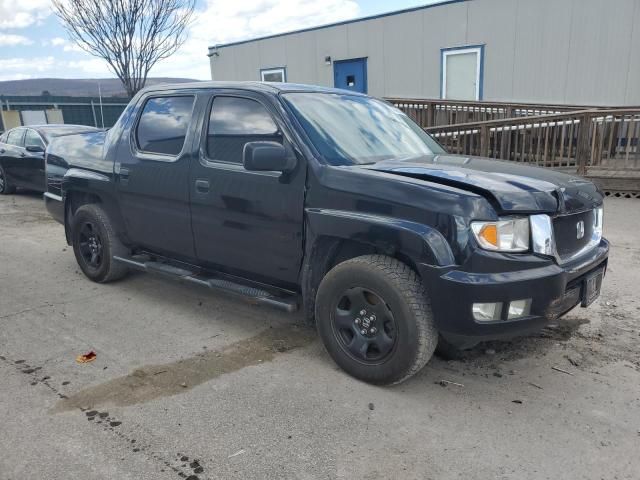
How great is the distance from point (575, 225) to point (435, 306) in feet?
3.57

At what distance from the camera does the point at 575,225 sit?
336 centimetres

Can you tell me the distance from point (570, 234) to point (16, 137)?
446 inches

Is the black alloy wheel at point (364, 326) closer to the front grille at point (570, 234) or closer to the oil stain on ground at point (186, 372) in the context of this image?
the oil stain on ground at point (186, 372)

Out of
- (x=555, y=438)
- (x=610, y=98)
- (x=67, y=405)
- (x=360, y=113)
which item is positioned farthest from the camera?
(x=610, y=98)

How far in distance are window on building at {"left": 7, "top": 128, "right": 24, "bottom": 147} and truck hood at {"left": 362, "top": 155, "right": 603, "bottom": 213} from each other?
992 centimetres

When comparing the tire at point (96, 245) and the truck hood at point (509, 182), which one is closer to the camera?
the truck hood at point (509, 182)

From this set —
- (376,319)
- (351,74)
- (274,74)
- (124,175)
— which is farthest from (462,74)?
(376,319)

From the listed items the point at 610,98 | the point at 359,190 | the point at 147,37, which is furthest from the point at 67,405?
the point at 147,37

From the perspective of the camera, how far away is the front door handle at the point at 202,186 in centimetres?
412

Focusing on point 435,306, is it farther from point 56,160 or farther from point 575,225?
point 56,160

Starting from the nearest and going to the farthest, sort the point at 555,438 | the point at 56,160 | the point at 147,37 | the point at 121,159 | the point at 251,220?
the point at 555,438 → the point at 251,220 → the point at 121,159 → the point at 56,160 → the point at 147,37

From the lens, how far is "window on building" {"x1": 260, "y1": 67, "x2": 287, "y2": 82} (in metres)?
18.3

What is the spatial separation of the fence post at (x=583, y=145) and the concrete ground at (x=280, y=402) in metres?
5.61

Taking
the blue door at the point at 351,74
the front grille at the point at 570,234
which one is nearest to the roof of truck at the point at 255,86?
the front grille at the point at 570,234
